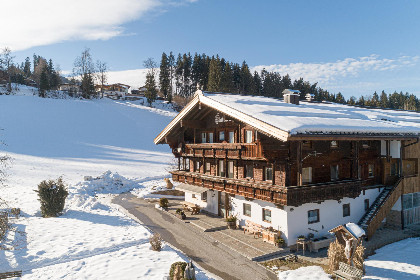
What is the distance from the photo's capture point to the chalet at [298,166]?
1816 cm

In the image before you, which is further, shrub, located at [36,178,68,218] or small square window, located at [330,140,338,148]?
shrub, located at [36,178,68,218]

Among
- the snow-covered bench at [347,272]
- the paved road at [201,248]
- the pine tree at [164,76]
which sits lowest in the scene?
the paved road at [201,248]

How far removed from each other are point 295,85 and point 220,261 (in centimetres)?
9837

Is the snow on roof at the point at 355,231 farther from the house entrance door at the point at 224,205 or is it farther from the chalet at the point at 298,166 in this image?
the house entrance door at the point at 224,205

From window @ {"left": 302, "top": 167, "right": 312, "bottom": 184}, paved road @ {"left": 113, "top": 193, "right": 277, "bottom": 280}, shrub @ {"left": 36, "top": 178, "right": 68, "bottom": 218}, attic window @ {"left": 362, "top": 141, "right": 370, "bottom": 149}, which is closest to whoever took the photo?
paved road @ {"left": 113, "top": 193, "right": 277, "bottom": 280}

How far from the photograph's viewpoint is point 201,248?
18984 mm

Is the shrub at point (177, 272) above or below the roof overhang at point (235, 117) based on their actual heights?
below

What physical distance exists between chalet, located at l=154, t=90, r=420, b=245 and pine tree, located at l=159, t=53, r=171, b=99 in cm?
7055

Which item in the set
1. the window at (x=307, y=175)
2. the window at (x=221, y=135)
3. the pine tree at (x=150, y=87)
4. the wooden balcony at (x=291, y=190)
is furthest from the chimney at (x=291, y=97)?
the pine tree at (x=150, y=87)

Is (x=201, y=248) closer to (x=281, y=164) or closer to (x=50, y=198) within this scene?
(x=281, y=164)

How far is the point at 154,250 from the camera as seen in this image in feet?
58.2

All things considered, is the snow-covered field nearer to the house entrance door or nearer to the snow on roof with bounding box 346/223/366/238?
the house entrance door

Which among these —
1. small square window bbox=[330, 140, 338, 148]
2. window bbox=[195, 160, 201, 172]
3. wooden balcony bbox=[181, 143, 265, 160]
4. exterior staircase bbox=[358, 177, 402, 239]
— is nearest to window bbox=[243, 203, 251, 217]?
wooden balcony bbox=[181, 143, 265, 160]

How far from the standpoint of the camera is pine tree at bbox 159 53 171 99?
95250 millimetres
